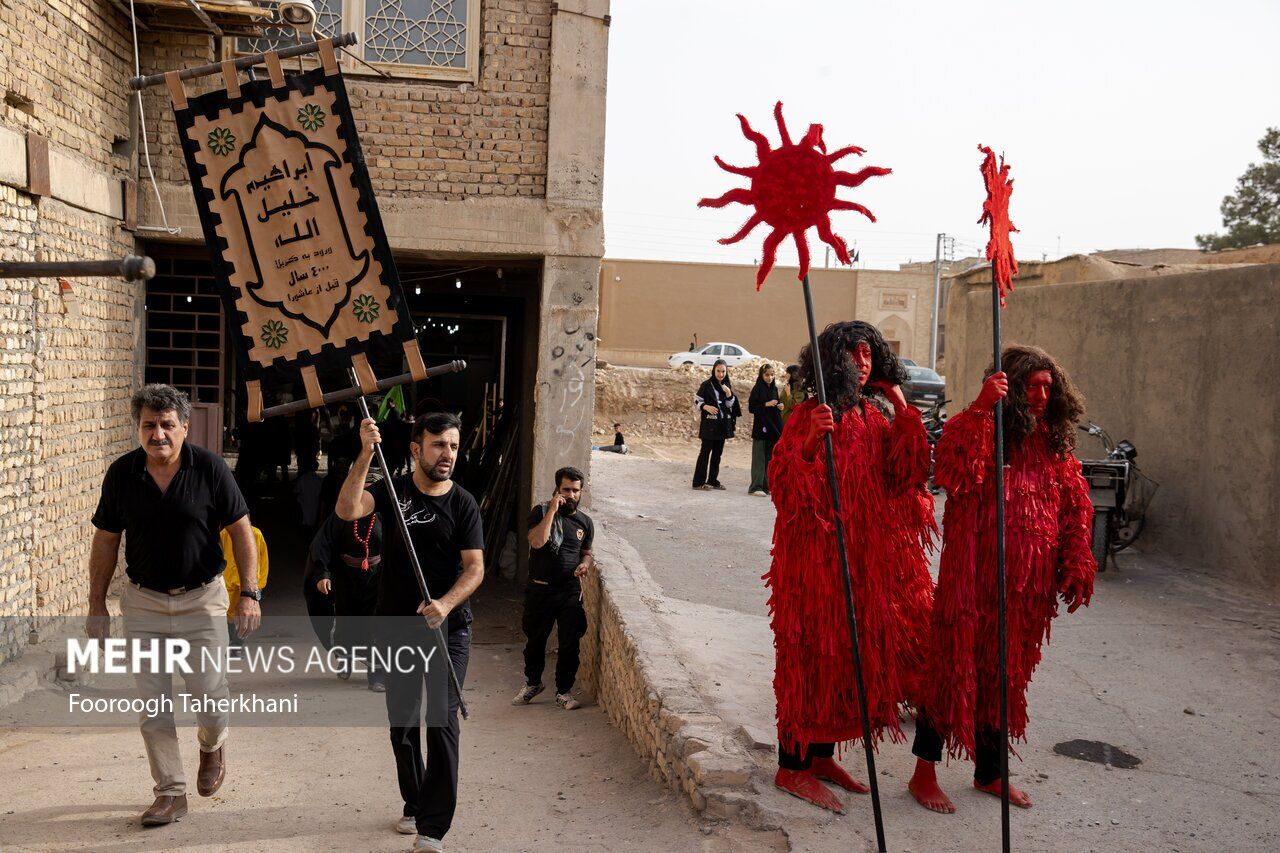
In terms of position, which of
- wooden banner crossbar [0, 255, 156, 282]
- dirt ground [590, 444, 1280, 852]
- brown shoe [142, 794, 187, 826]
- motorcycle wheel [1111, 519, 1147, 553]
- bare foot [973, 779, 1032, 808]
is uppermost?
wooden banner crossbar [0, 255, 156, 282]

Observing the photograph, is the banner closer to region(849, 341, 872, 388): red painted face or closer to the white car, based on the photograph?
region(849, 341, 872, 388): red painted face

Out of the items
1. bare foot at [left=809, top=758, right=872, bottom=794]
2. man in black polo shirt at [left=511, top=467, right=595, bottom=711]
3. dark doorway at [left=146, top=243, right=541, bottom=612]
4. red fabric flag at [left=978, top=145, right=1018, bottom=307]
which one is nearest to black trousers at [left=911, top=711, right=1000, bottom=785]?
bare foot at [left=809, top=758, right=872, bottom=794]

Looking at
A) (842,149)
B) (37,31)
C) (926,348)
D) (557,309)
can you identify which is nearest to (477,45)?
(557,309)

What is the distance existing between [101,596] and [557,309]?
17.1 ft

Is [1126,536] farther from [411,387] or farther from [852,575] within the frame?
[411,387]

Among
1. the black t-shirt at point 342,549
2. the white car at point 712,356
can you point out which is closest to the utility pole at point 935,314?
the white car at point 712,356

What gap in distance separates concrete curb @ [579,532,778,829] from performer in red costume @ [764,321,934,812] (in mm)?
266

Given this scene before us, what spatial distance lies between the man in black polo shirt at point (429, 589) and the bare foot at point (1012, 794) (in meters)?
2.11

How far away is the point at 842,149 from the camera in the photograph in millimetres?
4066

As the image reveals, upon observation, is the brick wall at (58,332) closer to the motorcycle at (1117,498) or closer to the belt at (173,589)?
the belt at (173,589)

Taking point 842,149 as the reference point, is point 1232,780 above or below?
below

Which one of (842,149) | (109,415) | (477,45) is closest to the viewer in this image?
(842,149)

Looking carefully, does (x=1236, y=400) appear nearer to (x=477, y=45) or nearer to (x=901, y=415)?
(x=901, y=415)

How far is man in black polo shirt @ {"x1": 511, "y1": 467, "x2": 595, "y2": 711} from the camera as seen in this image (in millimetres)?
7094
